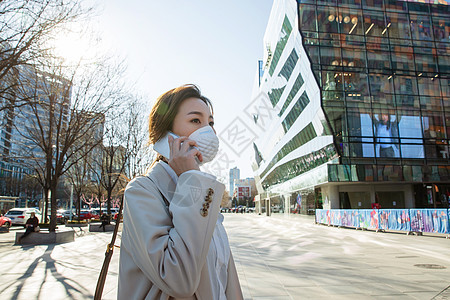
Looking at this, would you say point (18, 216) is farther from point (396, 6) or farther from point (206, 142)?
point (396, 6)

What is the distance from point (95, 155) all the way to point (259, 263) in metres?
21.5

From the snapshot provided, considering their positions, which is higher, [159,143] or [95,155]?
[95,155]

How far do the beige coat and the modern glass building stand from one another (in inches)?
1082

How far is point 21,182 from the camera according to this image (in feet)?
181

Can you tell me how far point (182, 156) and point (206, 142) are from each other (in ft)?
0.84

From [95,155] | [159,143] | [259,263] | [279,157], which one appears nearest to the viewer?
[159,143]

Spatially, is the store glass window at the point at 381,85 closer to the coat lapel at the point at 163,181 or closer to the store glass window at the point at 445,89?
the store glass window at the point at 445,89

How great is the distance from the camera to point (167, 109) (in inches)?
62.3

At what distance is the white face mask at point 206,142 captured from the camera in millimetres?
1517

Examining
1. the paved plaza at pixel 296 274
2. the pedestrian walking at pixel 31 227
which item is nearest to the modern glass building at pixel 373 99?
the paved plaza at pixel 296 274

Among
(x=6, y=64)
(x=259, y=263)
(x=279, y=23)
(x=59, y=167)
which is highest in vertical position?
(x=279, y=23)

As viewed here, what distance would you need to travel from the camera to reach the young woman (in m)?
1.08

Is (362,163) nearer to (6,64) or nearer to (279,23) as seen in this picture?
(279,23)

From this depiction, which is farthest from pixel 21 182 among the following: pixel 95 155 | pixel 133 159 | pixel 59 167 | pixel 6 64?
pixel 6 64
